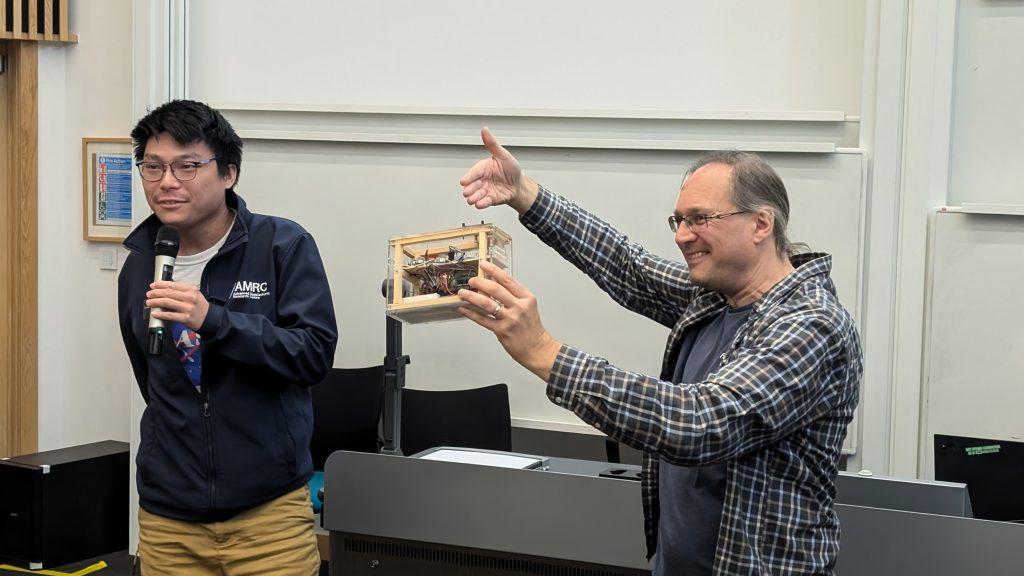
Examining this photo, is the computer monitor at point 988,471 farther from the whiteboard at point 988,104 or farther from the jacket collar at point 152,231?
the jacket collar at point 152,231

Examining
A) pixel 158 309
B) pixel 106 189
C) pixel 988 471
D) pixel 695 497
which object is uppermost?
pixel 106 189

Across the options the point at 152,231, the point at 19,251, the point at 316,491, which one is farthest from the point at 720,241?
the point at 19,251

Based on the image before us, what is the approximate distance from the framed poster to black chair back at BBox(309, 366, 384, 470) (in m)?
1.45

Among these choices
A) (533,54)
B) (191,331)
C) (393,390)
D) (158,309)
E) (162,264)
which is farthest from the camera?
(533,54)

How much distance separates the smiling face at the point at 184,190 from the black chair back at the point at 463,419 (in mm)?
1724

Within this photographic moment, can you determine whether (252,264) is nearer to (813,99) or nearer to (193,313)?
(193,313)

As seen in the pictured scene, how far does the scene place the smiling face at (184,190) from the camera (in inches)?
86.9

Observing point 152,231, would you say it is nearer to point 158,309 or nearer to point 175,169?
point 175,169

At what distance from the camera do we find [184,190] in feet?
7.25

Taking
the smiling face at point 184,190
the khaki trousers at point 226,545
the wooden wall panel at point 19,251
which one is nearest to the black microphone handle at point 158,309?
the smiling face at point 184,190

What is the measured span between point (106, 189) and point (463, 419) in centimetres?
222

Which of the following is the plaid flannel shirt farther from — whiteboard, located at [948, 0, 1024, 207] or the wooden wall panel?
the wooden wall panel

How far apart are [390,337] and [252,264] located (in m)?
1.43

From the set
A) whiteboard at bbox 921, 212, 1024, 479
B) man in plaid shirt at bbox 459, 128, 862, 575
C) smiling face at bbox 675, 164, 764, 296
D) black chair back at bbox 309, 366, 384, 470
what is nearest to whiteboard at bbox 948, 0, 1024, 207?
whiteboard at bbox 921, 212, 1024, 479
